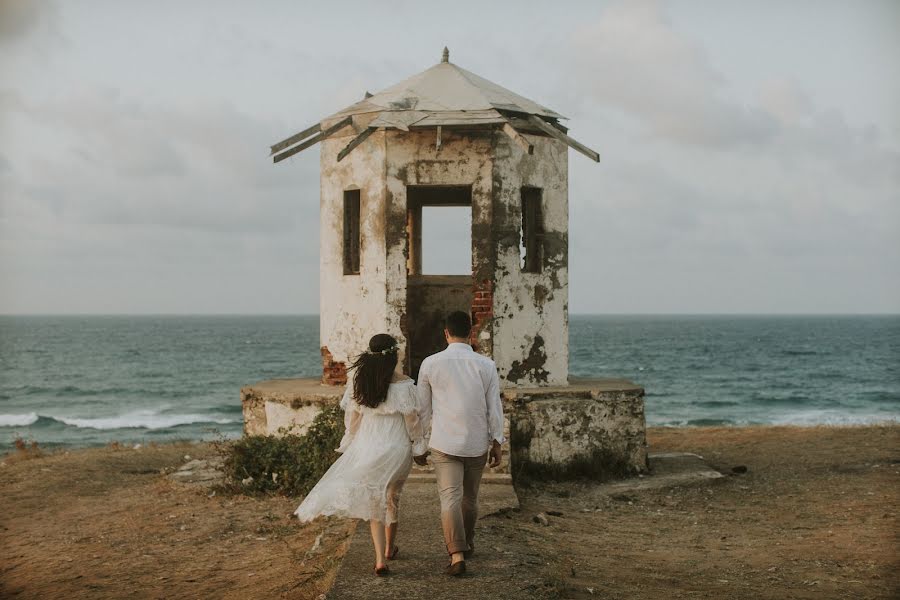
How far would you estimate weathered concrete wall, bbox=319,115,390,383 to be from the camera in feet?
38.5

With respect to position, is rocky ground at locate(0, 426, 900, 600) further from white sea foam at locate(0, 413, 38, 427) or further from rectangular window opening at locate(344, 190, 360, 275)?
white sea foam at locate(0, 413, 38, 427)

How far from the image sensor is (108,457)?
1471 cm

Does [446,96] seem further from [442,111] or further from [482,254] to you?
[482,254]

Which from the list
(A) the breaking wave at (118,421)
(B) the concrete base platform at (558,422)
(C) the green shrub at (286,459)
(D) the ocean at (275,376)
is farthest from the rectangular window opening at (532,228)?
(A) the breaking wave at (118,421)

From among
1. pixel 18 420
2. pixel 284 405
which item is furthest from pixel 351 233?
pixel 18 420

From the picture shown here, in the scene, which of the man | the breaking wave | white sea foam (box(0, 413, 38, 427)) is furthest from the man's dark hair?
white sea foam (box(0, 413, 38, 427))

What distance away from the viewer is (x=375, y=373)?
263 inches

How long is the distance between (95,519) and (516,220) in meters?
6.05

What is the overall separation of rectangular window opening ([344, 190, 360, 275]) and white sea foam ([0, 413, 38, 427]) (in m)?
24.5

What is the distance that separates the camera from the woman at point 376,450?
6516mm

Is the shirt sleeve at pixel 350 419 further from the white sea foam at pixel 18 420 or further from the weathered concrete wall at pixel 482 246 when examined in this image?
the white sea foam at pixel 18 420

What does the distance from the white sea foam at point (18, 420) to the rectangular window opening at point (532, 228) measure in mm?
26008

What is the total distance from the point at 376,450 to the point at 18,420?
102ft

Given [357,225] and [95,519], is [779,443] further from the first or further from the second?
[95,519]
